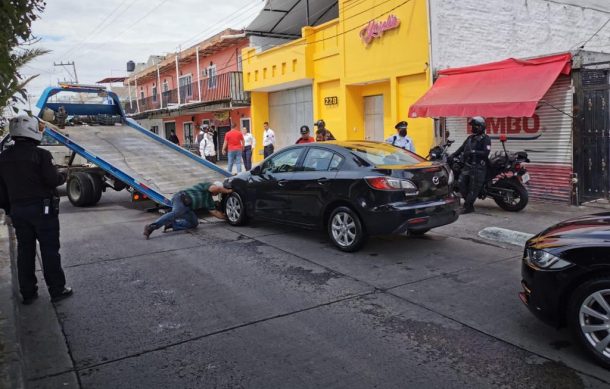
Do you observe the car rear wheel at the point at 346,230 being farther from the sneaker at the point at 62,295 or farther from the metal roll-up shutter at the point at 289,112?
the metal roll-up shutter at the point at 289,112

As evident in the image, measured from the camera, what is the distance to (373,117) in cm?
1633

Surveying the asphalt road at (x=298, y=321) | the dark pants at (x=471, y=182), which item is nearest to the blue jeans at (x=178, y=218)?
the asphalt road at (x=298, y=321)

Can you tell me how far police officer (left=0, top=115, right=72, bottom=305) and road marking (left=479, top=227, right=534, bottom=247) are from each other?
5.83 m

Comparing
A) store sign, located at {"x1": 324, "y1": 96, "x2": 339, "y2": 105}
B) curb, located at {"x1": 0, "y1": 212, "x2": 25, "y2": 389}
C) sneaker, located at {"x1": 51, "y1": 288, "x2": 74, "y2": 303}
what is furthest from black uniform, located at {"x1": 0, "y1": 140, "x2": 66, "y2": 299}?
store sign, located at {"x1": 324, "y1": 96, "x2": 339, "y2": 105}

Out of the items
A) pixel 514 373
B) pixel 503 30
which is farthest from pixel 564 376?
pixel 503 30

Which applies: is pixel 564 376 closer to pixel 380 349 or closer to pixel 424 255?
pixel 380 349

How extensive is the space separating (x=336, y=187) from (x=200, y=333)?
3.08 m

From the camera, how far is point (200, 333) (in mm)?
4426

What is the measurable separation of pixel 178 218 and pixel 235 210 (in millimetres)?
968

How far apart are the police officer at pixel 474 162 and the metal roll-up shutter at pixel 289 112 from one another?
33.8 feet

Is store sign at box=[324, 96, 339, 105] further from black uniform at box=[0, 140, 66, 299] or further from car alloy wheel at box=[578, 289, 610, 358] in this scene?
car alloy wheel at box=[578, 289, 610, 358]

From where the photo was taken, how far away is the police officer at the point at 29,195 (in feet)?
16.4

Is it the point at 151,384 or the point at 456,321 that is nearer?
the point at 151,384

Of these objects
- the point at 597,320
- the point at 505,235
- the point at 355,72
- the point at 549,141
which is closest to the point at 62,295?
the point at 597,320
